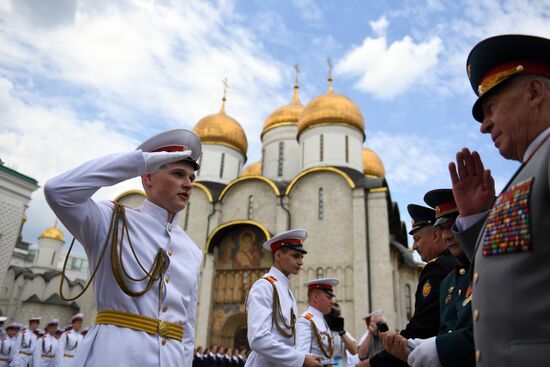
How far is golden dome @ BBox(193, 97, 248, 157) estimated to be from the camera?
80.2ft

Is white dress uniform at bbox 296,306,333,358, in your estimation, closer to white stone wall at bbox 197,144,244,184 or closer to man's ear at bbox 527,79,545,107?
man's ear at bbox 527,79,545,107

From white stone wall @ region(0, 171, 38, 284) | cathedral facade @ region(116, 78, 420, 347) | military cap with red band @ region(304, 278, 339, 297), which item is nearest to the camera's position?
military cap with red band @ region(304, 278, 339, 297)

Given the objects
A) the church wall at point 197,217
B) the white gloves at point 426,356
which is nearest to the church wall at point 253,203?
the church wall at point 197,217

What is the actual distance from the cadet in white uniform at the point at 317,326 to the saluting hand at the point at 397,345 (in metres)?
2.19

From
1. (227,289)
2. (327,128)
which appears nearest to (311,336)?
(227,289)

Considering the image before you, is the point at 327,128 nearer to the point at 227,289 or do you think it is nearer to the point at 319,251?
the point at 319,251

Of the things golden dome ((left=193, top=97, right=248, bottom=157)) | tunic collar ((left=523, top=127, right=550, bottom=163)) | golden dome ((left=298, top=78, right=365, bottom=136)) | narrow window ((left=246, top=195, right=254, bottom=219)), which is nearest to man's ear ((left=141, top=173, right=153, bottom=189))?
tunic collar ((left=523, top=127, right=550, bottom=163))

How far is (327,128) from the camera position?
20.9m

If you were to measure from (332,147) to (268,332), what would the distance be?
17346mm

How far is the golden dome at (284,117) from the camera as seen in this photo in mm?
25375

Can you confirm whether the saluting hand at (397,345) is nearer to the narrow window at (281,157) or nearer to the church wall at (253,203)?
the church wall at (253,203)

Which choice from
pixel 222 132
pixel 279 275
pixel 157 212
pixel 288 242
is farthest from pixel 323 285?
pixel 222 132

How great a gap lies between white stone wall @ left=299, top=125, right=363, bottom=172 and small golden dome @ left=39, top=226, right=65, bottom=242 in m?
25.6

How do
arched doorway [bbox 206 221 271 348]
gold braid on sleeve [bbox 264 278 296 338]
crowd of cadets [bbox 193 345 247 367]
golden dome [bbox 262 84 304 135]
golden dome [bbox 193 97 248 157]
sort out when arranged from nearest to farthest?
gold braid on sleeve [bbox 264 278 296 338] < crowd of cadets [bbox 193 345 247 367] < arched doorway [bbox 206 221 271 348] < golden dome [bbox 193 97 248 157] < golden dome [bbox 262 84 304 135]
